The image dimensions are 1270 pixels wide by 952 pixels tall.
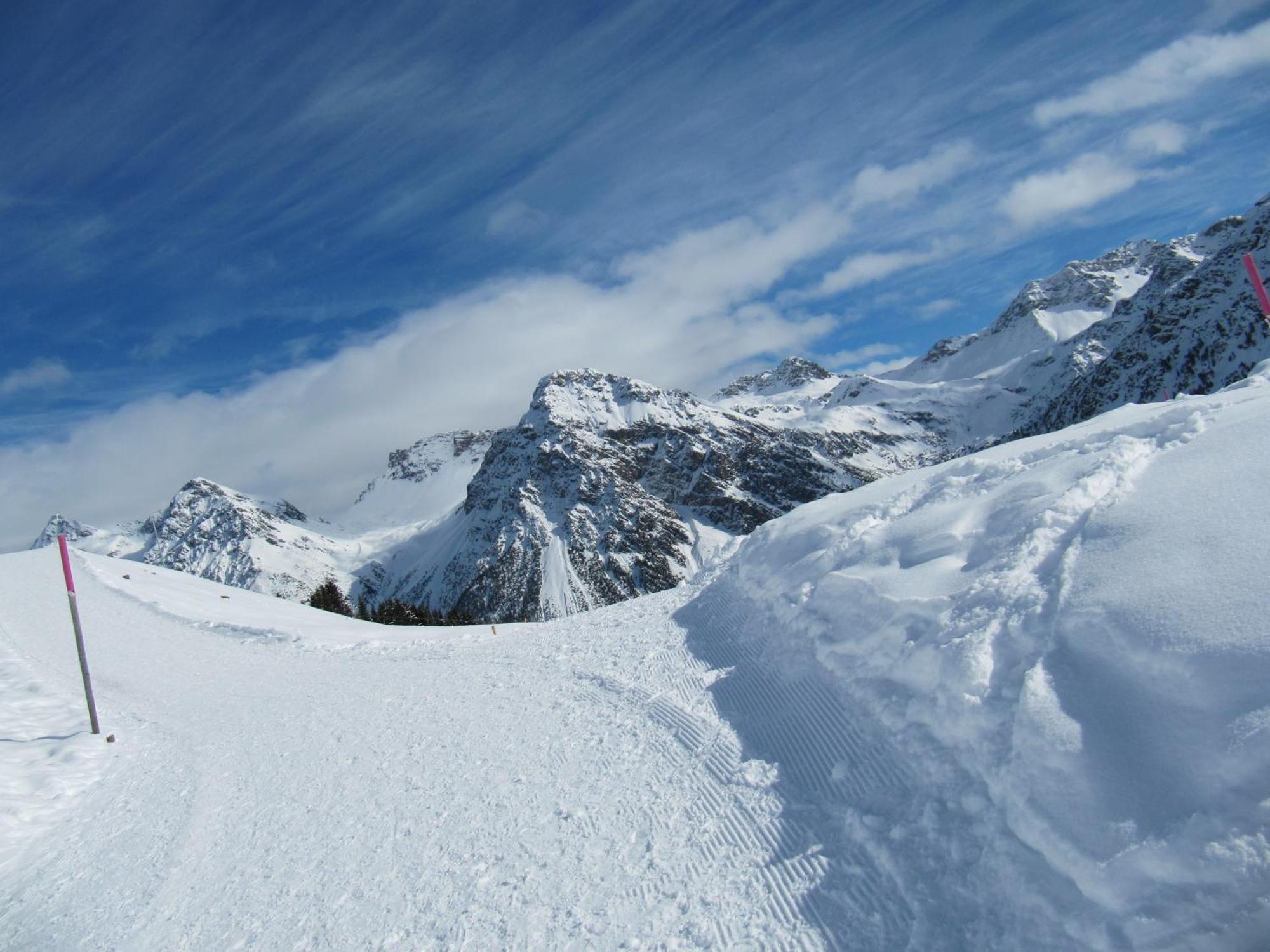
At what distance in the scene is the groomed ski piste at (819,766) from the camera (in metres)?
5.42

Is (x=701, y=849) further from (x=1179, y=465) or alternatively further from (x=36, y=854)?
(x=36, y=854)

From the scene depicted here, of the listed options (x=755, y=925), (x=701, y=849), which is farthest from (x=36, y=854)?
(x=755, y=925)

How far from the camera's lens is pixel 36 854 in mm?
10523

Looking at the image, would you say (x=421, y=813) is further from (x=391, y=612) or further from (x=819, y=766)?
(x=391, y=612)

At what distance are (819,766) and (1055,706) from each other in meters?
2.83

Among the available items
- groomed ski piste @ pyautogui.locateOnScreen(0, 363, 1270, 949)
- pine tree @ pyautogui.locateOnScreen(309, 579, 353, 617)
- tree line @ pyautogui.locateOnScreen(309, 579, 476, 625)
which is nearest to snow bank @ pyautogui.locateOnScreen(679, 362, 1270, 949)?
groomed ski piste @ pyautogui.locateOnScreen(0, 363, 1270, 949)

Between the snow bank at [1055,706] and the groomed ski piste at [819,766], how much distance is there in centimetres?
3

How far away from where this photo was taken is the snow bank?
498 cm

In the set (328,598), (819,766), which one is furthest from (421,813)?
(328,598)

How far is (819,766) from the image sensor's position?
818cm

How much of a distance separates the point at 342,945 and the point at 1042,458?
40.3 feet

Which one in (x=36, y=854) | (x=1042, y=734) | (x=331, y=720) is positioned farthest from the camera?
(x=331, y=720)

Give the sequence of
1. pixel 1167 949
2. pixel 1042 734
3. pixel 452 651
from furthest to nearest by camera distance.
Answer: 1. pixel 452 651
2. pixel 1042 734
3. pixel 1167 949

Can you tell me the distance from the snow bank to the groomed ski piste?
28 millimetres
